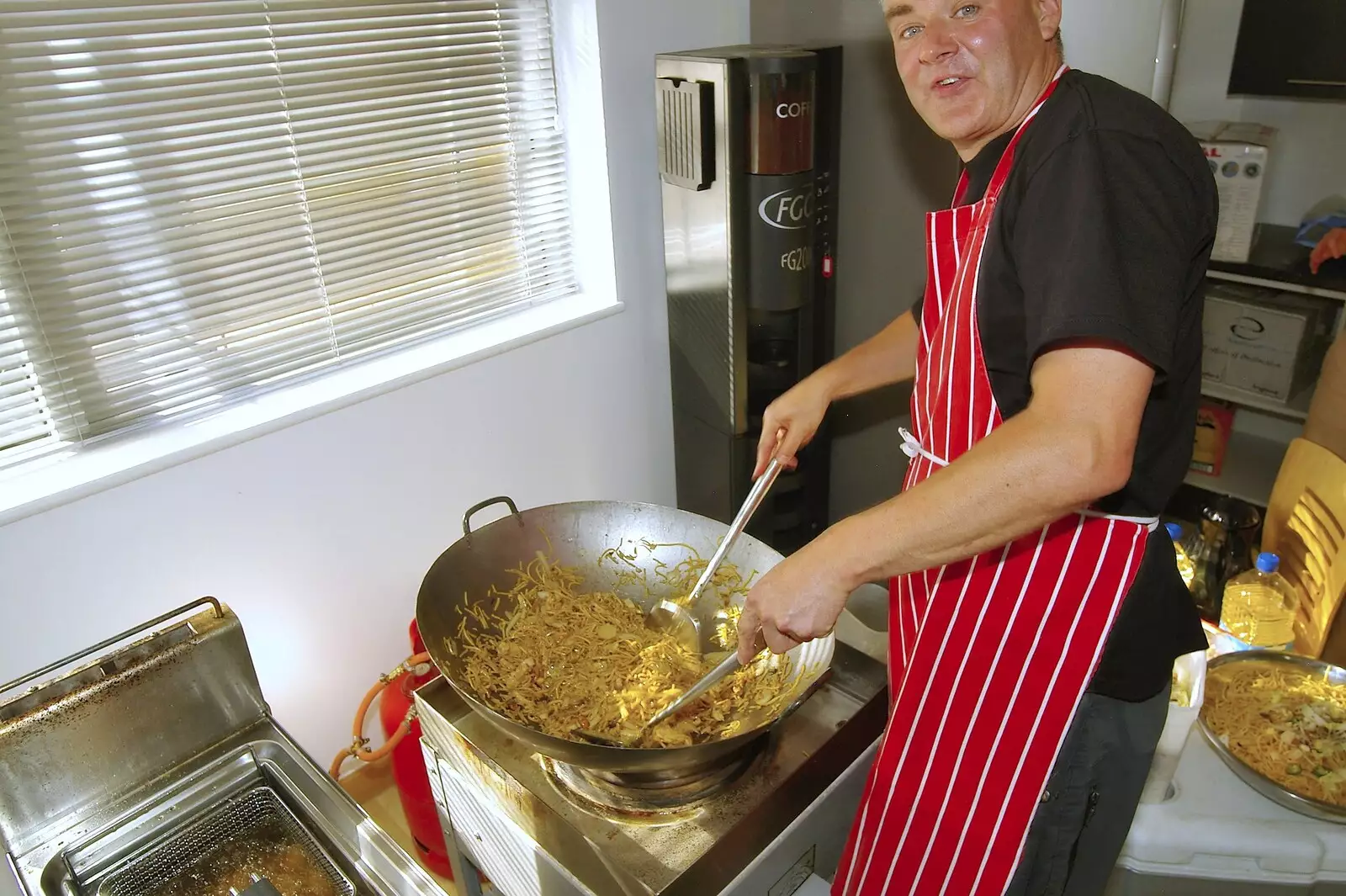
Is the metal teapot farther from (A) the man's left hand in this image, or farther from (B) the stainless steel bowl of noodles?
(A) the man's left hand

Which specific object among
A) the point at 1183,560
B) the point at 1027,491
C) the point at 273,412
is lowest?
the point at 1183,560

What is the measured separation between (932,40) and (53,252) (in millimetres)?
1418

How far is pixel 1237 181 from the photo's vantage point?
202cm

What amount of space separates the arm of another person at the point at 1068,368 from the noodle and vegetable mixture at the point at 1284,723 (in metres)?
0.90

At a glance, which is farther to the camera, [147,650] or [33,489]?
[33,489]

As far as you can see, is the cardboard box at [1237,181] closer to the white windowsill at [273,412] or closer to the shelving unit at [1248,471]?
the shelving unit at [1248,471]

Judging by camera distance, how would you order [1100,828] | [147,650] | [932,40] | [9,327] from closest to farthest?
[932,40] → [1100,828] → [147,650] → [9,327]

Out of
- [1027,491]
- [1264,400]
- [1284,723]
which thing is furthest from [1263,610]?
→ [1027,491]

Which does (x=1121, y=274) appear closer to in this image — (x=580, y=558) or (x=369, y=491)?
(x=580, y=558)

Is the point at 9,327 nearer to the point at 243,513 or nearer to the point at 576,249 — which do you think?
the point at 243,513

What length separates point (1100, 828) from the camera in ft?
3.69

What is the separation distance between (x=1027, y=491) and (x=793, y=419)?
0.55 meters

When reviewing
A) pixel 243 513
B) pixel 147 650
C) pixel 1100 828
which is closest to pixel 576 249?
pixel 243 513

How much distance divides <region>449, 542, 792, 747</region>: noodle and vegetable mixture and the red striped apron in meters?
0.18
